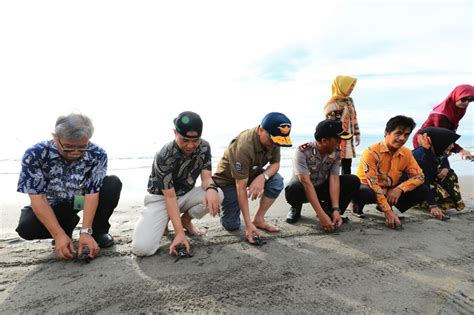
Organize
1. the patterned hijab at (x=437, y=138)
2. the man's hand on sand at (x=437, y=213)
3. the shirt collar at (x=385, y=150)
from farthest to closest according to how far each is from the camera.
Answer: the patterned hijab at (x=437, y=138) → the man's hand on sand at (x=437, y=213) → the shirt collar at (x=385, y=150)

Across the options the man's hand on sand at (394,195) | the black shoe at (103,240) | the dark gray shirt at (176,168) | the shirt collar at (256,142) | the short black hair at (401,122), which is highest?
the short black hair at (401,122)

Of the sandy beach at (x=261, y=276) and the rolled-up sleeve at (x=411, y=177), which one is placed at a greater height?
the rolled-up sleeve at (x=411, y=177)

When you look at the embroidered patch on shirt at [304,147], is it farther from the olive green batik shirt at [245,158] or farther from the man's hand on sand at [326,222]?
the man's hand on sand at [326,222]

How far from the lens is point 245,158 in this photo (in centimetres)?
250

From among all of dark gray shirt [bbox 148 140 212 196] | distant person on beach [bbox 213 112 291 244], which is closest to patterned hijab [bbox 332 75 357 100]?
distant person on beach [bbox 213 112 291 244]

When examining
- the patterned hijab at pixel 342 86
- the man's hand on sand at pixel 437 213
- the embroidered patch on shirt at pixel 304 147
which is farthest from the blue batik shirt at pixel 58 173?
the man's hand on sand at pixel 437 213

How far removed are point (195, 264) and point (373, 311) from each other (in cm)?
109

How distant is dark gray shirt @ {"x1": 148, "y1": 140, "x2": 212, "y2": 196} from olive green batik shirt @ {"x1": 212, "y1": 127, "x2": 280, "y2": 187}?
0.22 metres

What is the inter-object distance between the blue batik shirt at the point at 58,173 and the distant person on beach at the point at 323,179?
161 cm

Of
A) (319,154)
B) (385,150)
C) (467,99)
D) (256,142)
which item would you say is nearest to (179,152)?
(256,142)

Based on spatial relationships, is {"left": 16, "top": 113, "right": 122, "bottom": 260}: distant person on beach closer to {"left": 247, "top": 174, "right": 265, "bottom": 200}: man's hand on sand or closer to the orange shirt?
{"left": 247, "top": 174, "right": 265, "bottom": 200}: man's hand on sand

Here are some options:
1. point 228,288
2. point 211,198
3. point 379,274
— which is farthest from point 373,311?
point 211,198

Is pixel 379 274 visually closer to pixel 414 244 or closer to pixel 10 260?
pixel 414 244

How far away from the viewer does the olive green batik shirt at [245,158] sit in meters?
2.50
